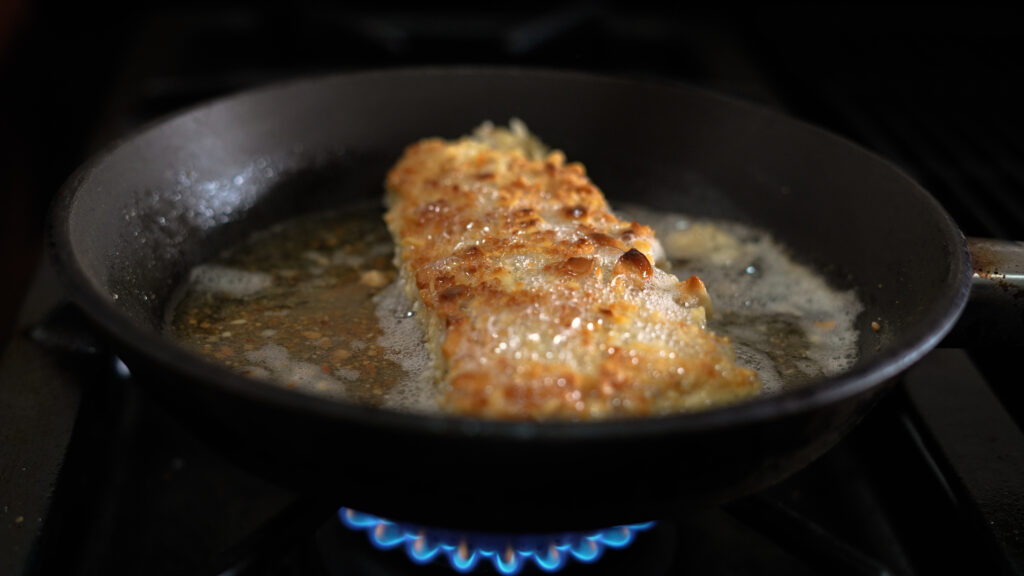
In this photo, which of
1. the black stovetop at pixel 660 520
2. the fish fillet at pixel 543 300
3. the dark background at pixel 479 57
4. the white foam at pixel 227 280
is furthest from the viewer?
the dark background at pixel 479 57

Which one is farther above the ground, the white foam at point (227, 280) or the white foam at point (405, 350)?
the white foam at point (405, 350)

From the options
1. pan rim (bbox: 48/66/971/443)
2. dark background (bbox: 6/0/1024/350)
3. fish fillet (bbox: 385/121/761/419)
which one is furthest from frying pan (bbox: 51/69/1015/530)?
dark background (bbox: 6/0/1024/350)

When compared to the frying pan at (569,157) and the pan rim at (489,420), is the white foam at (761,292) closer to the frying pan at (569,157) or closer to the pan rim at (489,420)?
the frying pan at (569,157)

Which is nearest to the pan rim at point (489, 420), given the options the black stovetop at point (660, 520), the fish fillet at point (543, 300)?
the fish fillet at point (543, 300)

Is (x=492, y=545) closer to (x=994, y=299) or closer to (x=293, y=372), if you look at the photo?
(x=293, y=372)

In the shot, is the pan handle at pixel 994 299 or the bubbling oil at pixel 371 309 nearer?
the pan handle at pixel 994 299

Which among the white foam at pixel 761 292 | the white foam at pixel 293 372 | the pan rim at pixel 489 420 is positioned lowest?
the white foam at pixel 293 372

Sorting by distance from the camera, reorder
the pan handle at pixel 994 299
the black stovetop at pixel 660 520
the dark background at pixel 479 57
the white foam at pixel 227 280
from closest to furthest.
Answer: the pan handle at pixel 994 299 → the black stovetop at pixel 660 520 → the white foam at pixel 227 280 → the dark background at pixel 479 57
